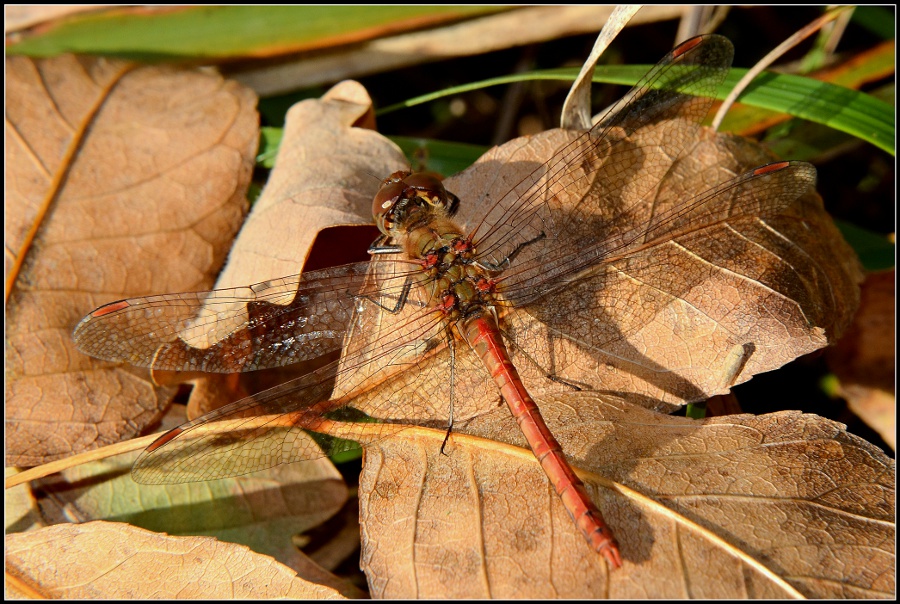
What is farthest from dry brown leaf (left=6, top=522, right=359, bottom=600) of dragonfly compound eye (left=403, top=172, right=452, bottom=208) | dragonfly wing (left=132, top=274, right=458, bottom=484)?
dragonfly compound eye (left=403, top=172, right=452, bottom=208)

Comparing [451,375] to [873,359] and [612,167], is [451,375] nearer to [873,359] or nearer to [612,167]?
[612,167]

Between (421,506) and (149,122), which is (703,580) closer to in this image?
(421,506)

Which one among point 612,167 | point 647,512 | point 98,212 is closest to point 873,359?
point 612,167

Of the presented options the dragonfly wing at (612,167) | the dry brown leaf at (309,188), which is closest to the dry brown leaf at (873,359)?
the dragonfly wing at (612,167)

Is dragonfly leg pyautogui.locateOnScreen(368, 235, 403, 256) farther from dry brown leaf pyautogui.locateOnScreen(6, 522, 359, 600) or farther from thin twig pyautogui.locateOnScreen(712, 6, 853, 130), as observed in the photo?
thin twig pyautogui.locateOnScreen(712, 6, 853, 130)

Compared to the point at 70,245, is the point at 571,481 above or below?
below

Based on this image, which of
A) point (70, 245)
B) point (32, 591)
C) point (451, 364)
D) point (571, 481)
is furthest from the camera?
point (70, 245)

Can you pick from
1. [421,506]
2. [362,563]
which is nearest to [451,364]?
[421,506]
